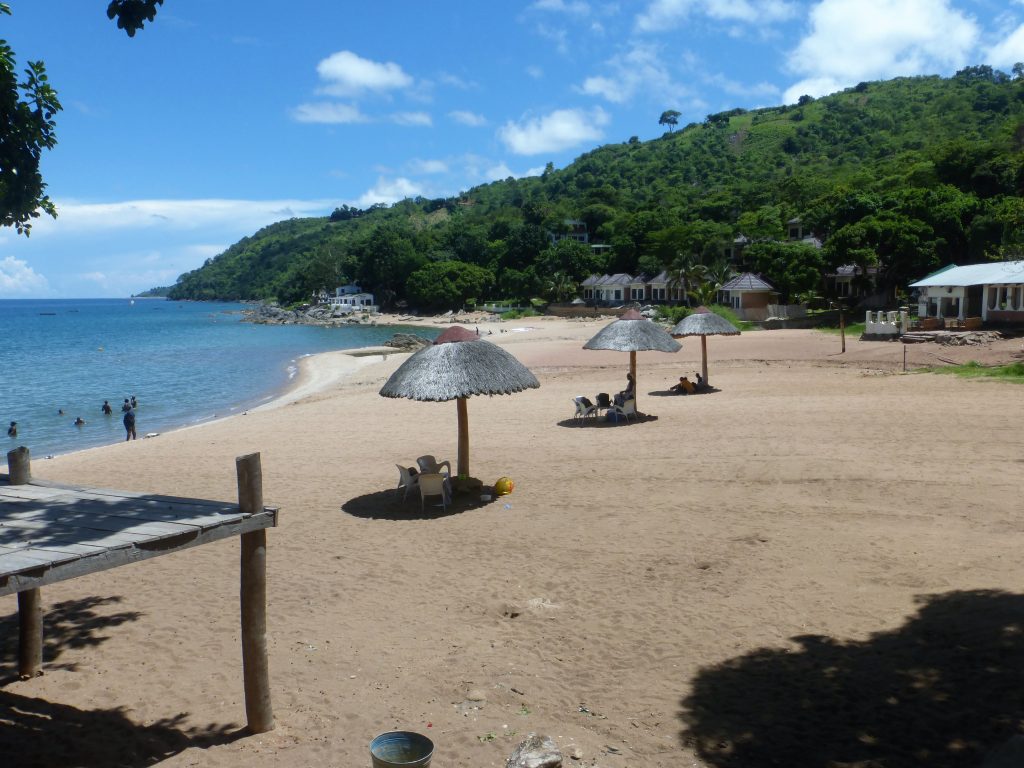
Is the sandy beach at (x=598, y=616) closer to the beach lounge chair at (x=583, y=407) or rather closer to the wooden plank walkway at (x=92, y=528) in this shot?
the wooden plank walkway at (x=92, y=528)

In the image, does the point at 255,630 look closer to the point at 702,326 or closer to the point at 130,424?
the point at 702,326

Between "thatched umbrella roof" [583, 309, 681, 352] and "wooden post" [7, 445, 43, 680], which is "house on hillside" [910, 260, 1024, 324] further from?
"wooden post" [7, 445, 43, 680]

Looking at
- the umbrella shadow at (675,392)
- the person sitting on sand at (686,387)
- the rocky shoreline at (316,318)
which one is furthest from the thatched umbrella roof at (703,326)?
the rocky shoreline at (316,318)

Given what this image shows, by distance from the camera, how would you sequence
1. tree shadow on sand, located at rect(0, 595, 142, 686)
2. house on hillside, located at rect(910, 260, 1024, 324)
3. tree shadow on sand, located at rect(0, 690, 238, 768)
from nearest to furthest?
tree shadow on sand, located at rect(0, 690, 238, 768), tree shadow on sand, located at rect(0, 595, 142, 686), house on hillside, located at rect(910, 260, 1024, 324)

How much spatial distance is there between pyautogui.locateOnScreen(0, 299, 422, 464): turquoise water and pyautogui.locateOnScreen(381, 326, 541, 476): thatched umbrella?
13940 mm

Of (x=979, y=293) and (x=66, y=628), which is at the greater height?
(x=979, y=293)

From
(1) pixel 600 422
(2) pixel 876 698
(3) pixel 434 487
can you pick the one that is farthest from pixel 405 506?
(2) pixel 876 698

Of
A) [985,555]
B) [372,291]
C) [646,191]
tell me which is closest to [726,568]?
[985,555]

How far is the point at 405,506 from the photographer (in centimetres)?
1059

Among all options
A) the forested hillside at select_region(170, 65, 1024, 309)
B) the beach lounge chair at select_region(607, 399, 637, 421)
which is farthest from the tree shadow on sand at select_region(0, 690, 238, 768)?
the forested hillside at select_region(170, 65, 1024, 309)

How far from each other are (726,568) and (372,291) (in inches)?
3931

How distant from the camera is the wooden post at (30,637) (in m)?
5.76

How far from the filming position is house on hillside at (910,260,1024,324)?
30078mm

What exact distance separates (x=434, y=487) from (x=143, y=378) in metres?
35.2
